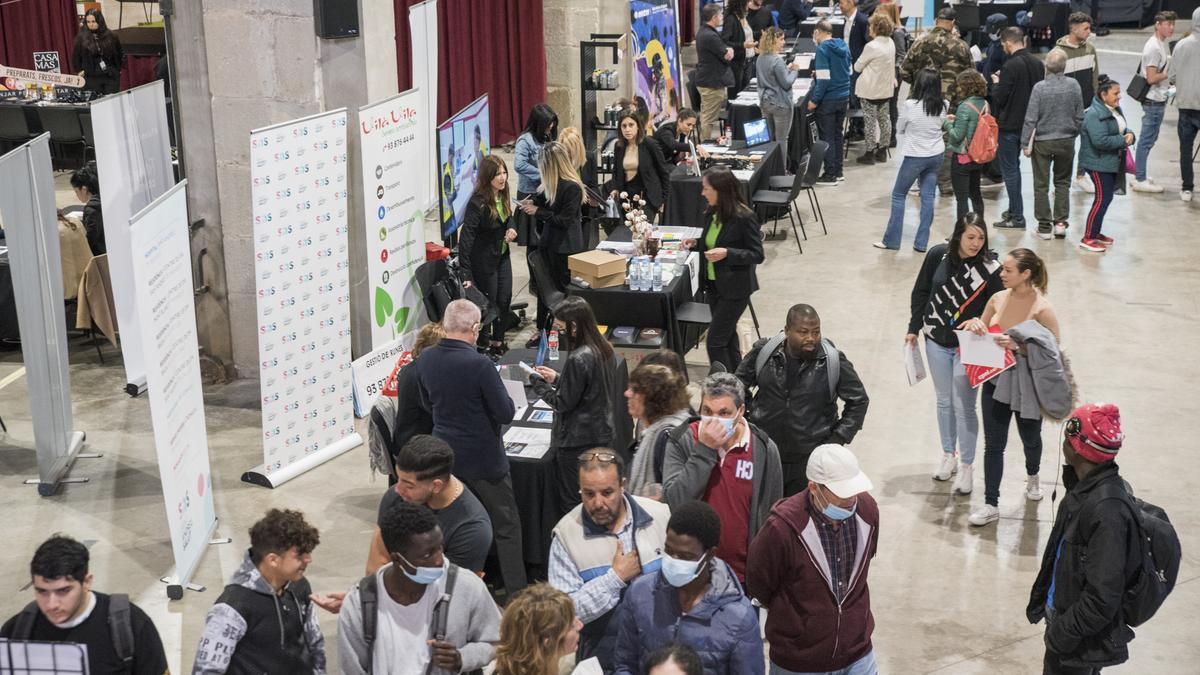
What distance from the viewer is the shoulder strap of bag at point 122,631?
3664mm

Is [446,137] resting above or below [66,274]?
above

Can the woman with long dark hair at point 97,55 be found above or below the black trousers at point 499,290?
above

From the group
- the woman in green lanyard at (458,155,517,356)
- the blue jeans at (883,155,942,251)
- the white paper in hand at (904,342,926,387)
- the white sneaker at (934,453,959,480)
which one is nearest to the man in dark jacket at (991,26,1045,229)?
the blue jeans at (883,155,942,251)

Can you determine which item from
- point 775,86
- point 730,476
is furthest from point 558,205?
point 775,86

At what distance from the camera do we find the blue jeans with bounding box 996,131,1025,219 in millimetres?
11617

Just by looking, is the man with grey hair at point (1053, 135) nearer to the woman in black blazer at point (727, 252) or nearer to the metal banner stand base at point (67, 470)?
the woman in black blazer at point (727, 252)

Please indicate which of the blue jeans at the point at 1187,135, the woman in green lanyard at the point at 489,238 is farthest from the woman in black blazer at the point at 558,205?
the blue jeans at the point at 1187,135

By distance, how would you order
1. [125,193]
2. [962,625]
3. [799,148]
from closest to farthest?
[962,625]
[125,193]
[799,148]

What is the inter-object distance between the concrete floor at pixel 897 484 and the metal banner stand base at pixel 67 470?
50mm

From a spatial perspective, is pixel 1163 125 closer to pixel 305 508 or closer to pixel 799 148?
pixel 799 148

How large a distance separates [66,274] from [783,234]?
6068 mm

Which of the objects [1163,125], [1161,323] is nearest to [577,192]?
[1161,323]

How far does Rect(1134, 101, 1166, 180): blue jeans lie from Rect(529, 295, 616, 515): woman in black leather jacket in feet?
29.5

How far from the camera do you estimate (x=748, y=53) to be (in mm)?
15914
